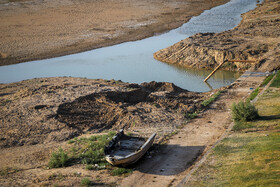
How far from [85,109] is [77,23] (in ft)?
93.2

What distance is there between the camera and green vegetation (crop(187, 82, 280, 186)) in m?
10.3

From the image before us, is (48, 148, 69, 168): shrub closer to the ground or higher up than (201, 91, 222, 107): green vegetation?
closer to the ground

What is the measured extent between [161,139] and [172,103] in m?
4.18

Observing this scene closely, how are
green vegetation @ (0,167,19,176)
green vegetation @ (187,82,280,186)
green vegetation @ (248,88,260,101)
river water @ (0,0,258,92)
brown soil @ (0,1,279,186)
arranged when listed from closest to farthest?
green vegetation @ (187,82,280,186), brown soil @ (0,1,279,186), green vegetation @ (0,167,19,176), green vegetation @ (248,88,260,101), river water @ (0,0,258,92)

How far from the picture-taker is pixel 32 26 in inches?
1679

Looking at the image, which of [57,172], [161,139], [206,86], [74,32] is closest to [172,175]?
[161,139]

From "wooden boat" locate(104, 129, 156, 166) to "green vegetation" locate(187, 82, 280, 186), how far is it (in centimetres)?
222

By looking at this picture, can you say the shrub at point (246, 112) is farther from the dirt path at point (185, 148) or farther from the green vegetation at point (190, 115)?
the green vegetation at point (190, 115)

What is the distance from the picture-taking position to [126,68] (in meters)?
29.6

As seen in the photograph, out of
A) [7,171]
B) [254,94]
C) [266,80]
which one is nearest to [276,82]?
[266,80]

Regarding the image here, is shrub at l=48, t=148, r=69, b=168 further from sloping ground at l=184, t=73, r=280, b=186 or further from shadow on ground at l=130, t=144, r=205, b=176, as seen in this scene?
sloping ground at l=184, t=73, r=280, b=186

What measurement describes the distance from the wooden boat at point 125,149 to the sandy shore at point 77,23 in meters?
21.8

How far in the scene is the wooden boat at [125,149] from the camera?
12117 millimetres

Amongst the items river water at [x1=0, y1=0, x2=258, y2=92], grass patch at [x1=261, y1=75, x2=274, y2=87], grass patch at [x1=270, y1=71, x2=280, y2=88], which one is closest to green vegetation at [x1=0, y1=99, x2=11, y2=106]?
river water at [x1=0, y1=0, x2=258, y2=92]
